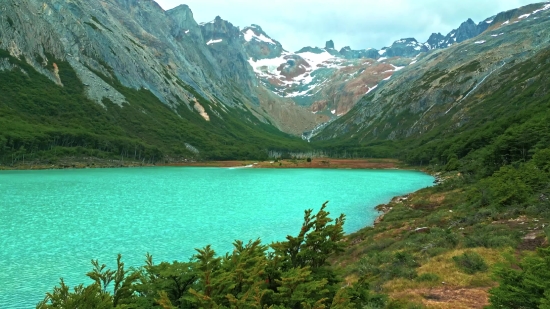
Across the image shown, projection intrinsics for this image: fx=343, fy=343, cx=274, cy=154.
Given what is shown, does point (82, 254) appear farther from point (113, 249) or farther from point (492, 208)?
point (492, 208)

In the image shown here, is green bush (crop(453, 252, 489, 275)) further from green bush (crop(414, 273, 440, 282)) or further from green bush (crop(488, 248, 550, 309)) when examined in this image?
green bush (crop(488, 248, 550, 309))

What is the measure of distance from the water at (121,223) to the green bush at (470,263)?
22.7m

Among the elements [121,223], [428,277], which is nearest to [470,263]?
[428,277]

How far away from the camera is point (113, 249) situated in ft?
118

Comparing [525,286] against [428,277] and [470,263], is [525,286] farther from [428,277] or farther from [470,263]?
[470,263]

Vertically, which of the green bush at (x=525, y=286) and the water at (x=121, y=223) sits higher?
the green bush at (x=525, y=286)

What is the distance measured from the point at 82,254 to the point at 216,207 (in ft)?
103

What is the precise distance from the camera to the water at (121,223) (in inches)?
1174

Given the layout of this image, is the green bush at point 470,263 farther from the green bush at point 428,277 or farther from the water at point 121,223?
the water at point 121,223

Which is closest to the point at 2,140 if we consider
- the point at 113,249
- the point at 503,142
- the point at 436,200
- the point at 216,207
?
the point at 216,207

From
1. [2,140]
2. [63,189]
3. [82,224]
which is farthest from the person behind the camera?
[2,140]

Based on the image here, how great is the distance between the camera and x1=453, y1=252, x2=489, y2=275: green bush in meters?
19.8

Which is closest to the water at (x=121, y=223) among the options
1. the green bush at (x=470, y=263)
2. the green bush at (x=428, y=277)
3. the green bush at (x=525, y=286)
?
the green bush at (x=428, y=277)

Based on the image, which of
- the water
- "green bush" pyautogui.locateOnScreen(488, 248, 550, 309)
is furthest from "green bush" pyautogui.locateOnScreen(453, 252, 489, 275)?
the water
